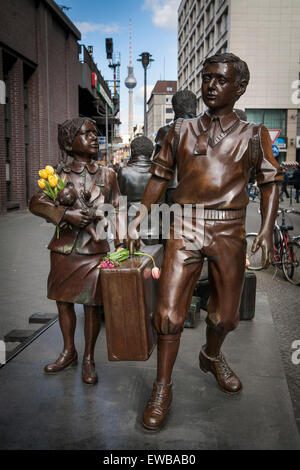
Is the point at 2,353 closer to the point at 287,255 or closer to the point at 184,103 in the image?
the point at 184,103

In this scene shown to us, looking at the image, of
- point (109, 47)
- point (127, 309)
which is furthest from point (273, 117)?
point (127, 309)

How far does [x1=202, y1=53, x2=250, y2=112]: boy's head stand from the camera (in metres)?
2.71

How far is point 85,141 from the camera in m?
3.39

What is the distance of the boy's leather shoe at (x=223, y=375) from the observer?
3.14 meters

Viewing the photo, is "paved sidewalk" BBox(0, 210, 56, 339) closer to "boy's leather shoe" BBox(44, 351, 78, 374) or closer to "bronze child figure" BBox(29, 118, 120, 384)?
"boy's leather shoe" BBox(44, 351, 78, 374)

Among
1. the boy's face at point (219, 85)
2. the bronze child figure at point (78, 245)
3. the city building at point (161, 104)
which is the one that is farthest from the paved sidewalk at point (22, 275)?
the city building at point (161, 104)

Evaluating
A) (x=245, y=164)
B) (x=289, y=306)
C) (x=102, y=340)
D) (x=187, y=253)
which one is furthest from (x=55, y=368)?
(x=289, y=306)

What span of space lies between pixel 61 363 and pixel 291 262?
Answer: 502 cm

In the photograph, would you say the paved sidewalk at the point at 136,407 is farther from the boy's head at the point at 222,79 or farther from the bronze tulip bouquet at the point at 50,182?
the boy's head at the point at 222,79

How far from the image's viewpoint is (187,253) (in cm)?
280

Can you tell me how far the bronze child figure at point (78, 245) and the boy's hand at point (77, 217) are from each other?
0.04 ft

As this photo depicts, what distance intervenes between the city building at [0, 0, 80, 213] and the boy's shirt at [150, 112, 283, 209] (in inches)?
534

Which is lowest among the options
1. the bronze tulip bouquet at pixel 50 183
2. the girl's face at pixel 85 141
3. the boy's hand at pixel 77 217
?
the boy's hand at pixel 77 217

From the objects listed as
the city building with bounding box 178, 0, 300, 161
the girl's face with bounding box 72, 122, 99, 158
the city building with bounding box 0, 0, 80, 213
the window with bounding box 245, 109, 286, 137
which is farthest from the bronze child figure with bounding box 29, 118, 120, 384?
the window with bounding box 245, 109, 286, 137
